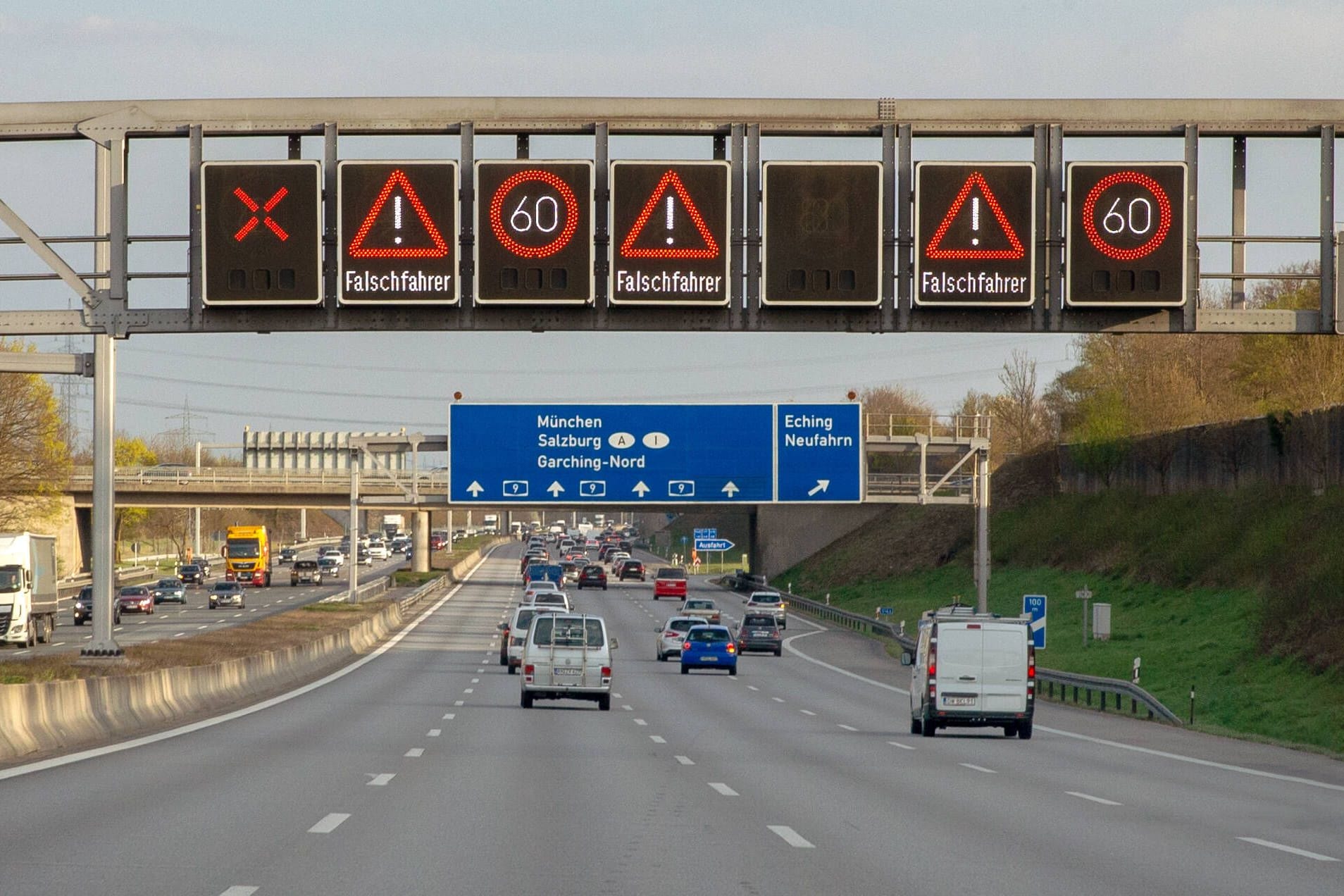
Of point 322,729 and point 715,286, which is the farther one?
point 322,729

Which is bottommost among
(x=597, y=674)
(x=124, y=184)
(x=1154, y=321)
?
(x=597, y=674)

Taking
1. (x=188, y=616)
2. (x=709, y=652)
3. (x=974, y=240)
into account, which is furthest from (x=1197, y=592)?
(x=188, y=616)

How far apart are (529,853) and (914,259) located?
37.2 feet

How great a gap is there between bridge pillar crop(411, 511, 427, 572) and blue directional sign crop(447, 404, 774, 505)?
6245cm

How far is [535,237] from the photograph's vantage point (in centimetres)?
2173

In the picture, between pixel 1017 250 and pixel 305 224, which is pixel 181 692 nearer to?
pixel 305 224

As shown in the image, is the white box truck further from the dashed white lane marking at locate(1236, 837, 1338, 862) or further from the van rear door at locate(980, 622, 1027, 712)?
the dashed white lane marking at locate(1236, 837, 1338, 862)

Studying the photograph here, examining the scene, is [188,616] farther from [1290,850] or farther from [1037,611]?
[1290,850]

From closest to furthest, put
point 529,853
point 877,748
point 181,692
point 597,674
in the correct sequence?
1. point 529,853
2. point 877,748
3. point 181,692
4. point 597,674

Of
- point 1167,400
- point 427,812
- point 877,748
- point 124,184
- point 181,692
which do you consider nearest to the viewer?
point 427,812

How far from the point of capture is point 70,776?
17875 millimetres

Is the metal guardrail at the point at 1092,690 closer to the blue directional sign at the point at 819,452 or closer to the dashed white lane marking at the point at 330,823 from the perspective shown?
the blue directional sign at the point at 819,452

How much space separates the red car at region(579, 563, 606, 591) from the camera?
10775 cm

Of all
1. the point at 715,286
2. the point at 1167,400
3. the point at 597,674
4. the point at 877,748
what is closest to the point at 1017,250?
the point at 715,286
